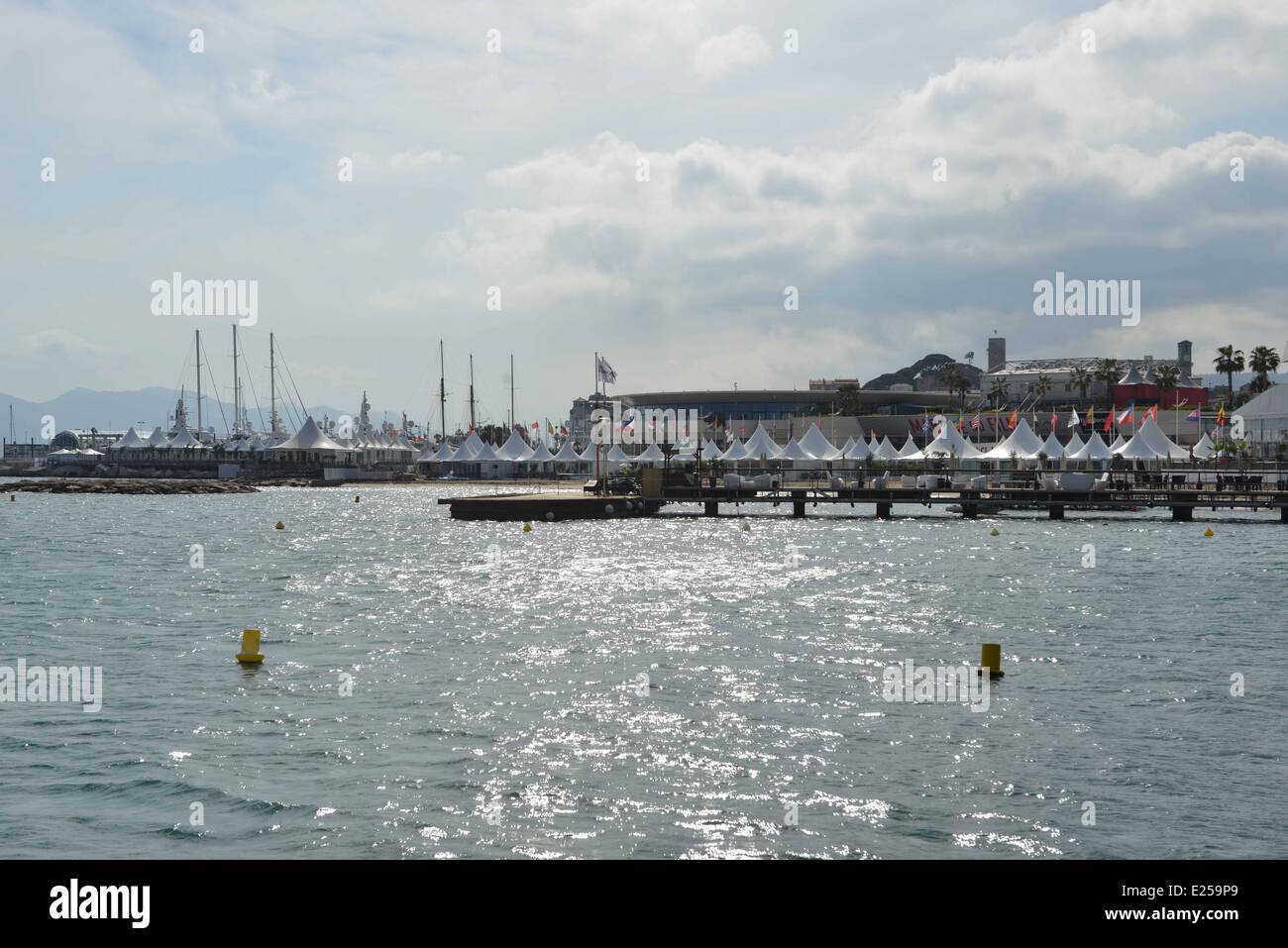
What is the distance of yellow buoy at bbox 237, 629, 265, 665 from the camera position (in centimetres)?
2455

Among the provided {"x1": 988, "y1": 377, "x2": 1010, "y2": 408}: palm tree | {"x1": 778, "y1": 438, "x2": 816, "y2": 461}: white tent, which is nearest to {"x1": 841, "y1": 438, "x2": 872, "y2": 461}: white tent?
{"x1": 778, "y1": 438, "x2": 816, "y2": 461}: white tent

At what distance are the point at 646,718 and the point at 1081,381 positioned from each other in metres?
169

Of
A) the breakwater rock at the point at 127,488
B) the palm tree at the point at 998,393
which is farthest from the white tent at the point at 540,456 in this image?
the palm tree at the point at 998,393

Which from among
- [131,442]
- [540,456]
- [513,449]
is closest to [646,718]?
[540,456]

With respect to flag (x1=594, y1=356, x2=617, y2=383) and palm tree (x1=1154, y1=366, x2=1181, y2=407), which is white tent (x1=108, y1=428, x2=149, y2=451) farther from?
palm tree (x1=1154, y1=366, x2=1181, y2=407)

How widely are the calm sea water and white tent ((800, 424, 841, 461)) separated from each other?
165 ft

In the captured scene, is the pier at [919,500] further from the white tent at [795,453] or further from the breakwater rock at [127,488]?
the breakwater rock at [127,488]

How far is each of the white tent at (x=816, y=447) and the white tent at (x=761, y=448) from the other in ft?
7.33

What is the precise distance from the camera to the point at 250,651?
971 inches

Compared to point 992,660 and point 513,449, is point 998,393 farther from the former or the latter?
point 992,660

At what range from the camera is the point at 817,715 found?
19500 millimetres
